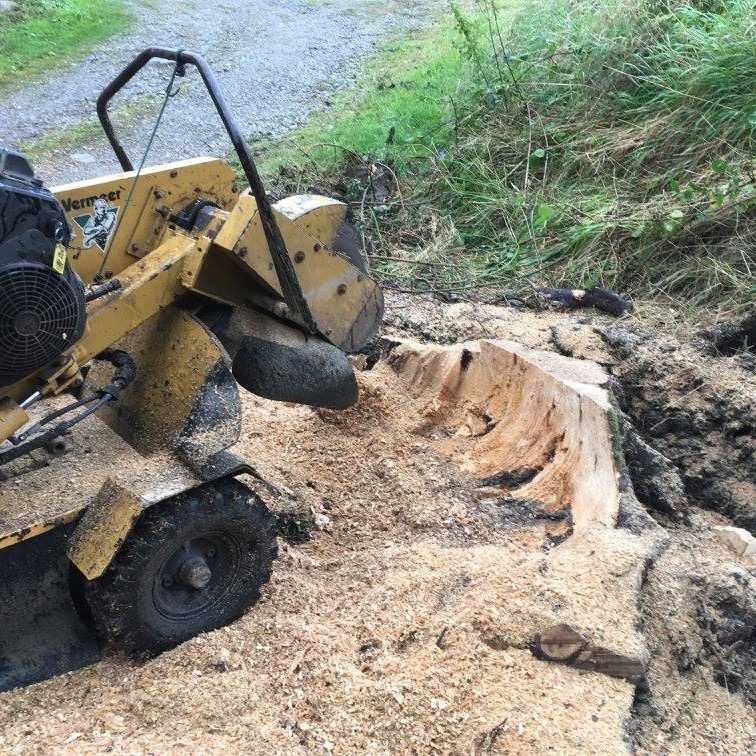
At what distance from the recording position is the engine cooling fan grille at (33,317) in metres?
2.26

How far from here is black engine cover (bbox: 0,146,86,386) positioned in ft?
7.31

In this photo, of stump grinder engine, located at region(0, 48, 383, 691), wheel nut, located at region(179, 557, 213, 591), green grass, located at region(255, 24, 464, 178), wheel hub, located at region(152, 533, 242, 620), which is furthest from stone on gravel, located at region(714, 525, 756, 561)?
green grass, located at region(255, 24, 464, 178)

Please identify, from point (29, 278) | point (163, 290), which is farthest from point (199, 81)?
point (29, 278)

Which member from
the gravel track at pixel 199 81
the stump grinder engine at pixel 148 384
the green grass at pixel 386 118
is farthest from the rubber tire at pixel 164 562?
the gravel track at pixel 199 81

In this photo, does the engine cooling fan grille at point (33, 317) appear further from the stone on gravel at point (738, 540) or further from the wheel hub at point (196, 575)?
the stone on gravel at point (738, 540)

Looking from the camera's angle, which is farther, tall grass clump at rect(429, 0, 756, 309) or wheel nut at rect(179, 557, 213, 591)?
tall grass clump at rect(429, 0, 756, 309)

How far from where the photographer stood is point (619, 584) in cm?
262

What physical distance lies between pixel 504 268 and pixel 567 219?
0.60m

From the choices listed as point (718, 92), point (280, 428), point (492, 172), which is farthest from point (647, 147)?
point (280, 428)

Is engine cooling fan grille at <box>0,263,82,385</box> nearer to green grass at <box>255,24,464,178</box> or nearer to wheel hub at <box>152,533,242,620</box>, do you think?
wheel hub at <box>152,533,242,620</box>

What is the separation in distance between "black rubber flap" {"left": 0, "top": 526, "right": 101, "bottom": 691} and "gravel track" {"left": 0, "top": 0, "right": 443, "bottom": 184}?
544cm

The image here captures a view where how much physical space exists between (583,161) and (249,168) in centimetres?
396

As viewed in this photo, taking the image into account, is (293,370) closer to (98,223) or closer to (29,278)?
(98,223)

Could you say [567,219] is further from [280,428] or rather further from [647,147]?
[280,428]
